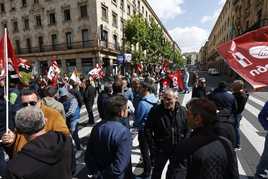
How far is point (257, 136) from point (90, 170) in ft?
18.7

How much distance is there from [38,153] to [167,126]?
6.25 ft

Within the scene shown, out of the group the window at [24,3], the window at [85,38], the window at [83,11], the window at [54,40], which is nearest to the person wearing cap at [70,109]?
the window at [85,38]

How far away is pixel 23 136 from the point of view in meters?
2.34

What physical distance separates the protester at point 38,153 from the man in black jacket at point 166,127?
4.98ft

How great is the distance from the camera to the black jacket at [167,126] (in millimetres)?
3221

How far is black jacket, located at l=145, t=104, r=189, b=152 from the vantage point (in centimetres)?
322

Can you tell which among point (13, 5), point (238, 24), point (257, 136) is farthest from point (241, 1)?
point (257, 136)

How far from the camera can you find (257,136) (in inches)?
261

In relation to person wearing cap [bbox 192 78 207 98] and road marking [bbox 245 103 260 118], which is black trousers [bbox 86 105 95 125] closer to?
person wearing cap [bbox 192 78 207 98]

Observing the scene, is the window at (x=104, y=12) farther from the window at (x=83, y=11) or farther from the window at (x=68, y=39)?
the window at (x=68, y=39)

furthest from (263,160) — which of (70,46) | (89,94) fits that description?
(70,46)

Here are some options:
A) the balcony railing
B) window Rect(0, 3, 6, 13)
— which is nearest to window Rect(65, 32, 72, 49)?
the balcony railing

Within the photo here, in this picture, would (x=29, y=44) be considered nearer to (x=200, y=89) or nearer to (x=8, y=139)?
(x=200, y=89)

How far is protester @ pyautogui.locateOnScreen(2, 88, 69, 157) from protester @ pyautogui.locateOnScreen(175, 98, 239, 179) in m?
1.58
